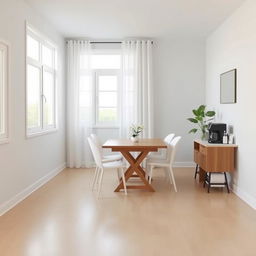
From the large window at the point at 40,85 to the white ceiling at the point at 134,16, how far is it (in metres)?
0.50

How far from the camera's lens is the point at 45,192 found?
564cm

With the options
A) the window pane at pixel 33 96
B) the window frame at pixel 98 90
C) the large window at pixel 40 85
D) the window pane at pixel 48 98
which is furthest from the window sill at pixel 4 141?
the window frame at pixel 98 90

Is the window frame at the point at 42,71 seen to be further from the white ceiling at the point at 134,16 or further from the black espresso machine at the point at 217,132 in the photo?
the black espresso machine at the point at 217,132

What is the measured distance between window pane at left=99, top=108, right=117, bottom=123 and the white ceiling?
1627 millimetres

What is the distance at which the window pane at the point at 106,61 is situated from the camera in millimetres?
8125

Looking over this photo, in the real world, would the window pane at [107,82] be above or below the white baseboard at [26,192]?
above

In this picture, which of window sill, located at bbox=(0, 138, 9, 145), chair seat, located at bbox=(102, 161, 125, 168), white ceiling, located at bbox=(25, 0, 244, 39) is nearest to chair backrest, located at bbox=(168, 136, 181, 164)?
chair seat, located at bbox=(102, 161, 125, 168)

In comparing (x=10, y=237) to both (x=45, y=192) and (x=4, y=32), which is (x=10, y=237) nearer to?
(x=45, y=192)

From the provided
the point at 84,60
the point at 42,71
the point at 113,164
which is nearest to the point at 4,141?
the point at 113,164

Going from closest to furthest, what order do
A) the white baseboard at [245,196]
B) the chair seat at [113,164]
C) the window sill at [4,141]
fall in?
1. the window sill at [4,141]
2. the white baseboard at [245,196]
3. the chair seat at [113,164]

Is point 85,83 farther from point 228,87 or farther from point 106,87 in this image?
point 228,87

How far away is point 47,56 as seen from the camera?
6.74 meters

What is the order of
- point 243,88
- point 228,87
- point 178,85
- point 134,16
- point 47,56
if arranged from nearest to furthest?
point 243,88, point 228,87, point 134,16, point 47,56, point 178,85

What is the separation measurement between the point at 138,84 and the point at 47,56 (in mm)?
2118
